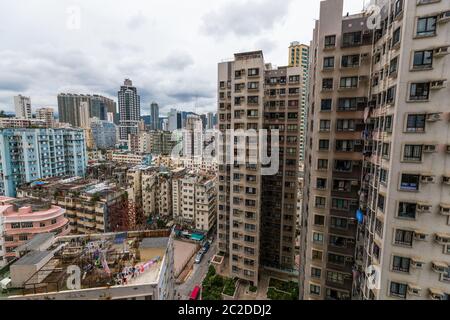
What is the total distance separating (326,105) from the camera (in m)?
7.64

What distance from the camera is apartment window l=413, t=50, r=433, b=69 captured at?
4586mm

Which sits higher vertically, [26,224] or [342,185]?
[342,185]

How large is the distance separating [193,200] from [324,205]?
17814 mm

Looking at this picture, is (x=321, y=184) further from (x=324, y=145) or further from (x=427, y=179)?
(x=427, y=179)

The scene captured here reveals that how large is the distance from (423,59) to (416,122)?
4.88 ft

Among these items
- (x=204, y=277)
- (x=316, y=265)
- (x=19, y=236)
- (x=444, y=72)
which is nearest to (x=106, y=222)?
(x=19, y=236)

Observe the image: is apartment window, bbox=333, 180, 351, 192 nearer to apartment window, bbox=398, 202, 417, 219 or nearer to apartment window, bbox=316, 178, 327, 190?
apartment window, bbox=316, 178, 327, 190

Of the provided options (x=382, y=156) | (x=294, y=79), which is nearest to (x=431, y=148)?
(x=382, y=156)

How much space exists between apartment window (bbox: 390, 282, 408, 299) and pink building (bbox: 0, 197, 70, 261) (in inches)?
695

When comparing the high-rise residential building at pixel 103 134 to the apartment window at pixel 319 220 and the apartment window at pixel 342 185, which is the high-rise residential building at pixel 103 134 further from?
the apartment window at pixel 342 185

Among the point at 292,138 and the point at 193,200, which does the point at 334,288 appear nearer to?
the point at 292,138

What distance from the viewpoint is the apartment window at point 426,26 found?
14.9ft

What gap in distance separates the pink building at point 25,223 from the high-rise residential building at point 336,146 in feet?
52.2

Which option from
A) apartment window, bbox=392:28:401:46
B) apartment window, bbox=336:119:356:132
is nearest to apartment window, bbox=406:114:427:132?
apartment window, bbox=392:28:401:46
